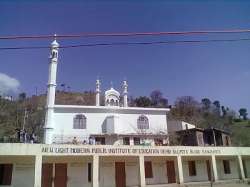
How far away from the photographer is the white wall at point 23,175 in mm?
25270

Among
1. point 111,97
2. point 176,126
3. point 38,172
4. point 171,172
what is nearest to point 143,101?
point 176,126

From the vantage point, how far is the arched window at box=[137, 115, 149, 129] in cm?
3594

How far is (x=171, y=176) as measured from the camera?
31.8 metres

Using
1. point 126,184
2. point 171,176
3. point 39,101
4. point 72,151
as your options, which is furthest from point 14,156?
point 39,101

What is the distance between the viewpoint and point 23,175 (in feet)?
84.0

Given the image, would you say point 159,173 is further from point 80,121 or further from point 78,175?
point 80,121

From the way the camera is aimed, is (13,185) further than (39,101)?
No

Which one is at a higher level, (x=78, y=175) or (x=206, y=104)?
(x=206, y=104)

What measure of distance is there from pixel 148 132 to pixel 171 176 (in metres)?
6.05

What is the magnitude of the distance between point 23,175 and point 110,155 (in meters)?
7.34

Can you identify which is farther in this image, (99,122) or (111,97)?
(111,97)

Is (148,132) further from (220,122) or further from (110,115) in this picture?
(220,122)

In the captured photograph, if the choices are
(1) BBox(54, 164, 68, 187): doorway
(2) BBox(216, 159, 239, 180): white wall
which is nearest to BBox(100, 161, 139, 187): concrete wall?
(1) BBox(54, 164, 68, 187): doorway

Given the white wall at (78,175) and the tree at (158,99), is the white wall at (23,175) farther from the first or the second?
the tree at (158,99)
